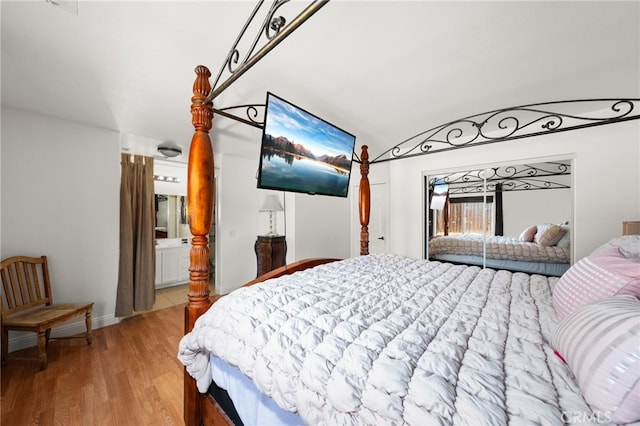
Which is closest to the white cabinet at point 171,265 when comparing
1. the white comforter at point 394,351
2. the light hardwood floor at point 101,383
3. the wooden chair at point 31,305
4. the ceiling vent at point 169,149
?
the light hardwood floor at point 101,383

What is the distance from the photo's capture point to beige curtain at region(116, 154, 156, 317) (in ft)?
9.45

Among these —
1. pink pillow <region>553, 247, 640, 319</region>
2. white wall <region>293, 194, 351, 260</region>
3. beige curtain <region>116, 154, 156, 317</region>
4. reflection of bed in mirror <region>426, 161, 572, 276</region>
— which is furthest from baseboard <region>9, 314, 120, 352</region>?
reflection of bed in mirror <region>426, 161, 572, 276</region>

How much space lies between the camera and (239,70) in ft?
3.31

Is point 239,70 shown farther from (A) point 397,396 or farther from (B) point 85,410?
(B) point 85,410

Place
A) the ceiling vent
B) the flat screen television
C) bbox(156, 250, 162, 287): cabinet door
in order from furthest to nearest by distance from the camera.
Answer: bbox(156, 250, 162, 287): cabinet door
the ceiling vent
the flat screen television

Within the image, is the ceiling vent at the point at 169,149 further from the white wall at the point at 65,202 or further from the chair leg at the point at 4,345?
the chair leg at the point at 4,345

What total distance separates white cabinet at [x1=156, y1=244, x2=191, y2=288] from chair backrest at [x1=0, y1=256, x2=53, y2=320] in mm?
1589

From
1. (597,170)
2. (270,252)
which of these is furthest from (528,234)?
(270,252)

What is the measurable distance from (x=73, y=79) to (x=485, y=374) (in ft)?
9.56

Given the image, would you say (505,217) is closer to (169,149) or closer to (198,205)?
(198,205)

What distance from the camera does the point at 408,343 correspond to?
0.79 meters

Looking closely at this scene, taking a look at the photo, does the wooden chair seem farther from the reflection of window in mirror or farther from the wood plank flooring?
the reflection of window in mirror

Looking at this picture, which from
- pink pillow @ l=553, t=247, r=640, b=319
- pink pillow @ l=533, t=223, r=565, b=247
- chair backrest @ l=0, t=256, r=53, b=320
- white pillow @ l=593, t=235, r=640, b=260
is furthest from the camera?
pink pillow @ l=533, t=223, r=565, b=247

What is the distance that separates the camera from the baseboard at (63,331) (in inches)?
86.6
